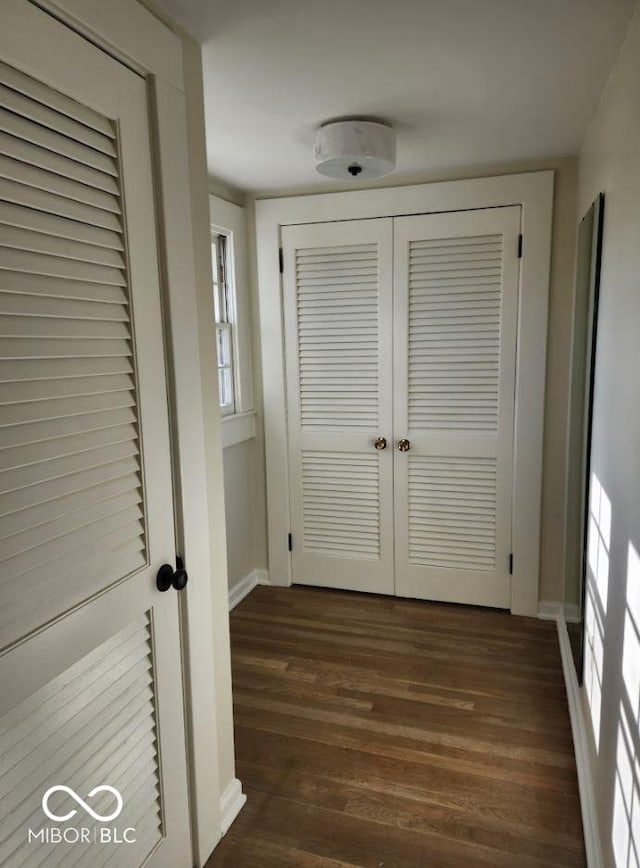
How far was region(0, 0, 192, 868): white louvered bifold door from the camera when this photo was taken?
3.38 ft

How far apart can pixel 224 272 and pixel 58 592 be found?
2330mm

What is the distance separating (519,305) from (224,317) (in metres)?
1.52

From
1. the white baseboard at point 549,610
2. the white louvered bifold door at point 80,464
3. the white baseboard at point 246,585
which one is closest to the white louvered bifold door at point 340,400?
the white baseboard at point 246,585

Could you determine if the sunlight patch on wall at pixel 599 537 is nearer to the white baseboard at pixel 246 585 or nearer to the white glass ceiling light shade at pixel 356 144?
the white glass ceiling light shade at pixel 356 144

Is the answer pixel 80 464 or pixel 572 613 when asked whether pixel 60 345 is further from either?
pixel 572 613

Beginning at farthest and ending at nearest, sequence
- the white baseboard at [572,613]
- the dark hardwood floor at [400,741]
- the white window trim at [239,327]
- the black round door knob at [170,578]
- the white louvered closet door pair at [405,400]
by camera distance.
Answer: the white window trim at [239,327] < the white louvered closet door pair at [405,400] < the white baseboard at [572,613] < the dark hardwood floor at [400,741] < the black round door knob at [170,578]

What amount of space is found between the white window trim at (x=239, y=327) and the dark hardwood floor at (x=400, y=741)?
1027 mm

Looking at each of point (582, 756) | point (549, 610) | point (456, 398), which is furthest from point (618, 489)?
point (549, 610)

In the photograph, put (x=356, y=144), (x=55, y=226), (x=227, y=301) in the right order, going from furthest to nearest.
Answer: (x=227, y=301) < (x=356, y=144) < (x=55, y=226)

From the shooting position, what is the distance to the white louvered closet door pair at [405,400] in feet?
9.69

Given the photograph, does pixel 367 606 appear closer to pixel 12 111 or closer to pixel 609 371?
pixel 609 371

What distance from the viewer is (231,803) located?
1.83 meters

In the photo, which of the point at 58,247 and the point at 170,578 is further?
the point at 170,578

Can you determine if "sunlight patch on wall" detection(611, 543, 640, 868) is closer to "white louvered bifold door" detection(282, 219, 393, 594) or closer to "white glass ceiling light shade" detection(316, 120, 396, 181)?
"white glass ceiling light shade" detection(316, 120, 396, 181)
